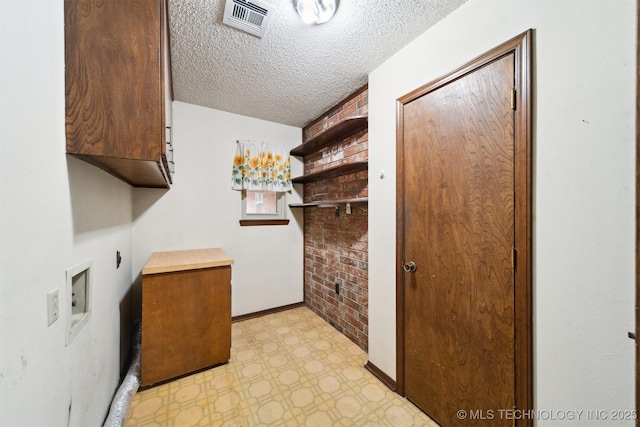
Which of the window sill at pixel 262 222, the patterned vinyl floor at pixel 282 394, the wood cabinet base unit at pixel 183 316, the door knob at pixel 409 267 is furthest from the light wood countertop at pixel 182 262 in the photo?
the door knob at pixel 409 267

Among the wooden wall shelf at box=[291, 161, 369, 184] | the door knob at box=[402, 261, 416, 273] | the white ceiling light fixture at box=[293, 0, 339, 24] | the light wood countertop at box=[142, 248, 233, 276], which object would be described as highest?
the white ceiling light fixture at box=[293, 0, 339, 24]

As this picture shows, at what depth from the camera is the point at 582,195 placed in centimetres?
95

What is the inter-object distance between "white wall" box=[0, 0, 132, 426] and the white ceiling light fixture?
104 cm

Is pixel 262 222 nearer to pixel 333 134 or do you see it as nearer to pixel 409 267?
pixel 333 134

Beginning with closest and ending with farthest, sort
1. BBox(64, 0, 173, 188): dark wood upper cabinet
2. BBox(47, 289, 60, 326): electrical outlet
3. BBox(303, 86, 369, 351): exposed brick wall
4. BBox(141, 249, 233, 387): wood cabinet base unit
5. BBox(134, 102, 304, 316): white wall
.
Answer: BBox(47, 289, 60, 326): electrical outlet
BBox(64, 0, 173, 188): dark wood upper cabinet
BBox(141, 249, 233, 387): wood cabinet base unit
BBox(303, 86, 369, 351): exposed brick wall
BBox(134, 102, 304, 316): white wall

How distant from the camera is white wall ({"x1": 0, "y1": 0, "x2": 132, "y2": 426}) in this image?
1.90 ft

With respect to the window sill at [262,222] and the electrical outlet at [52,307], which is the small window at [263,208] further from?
the electrical outlet at [52,307]

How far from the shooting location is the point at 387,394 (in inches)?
66.8

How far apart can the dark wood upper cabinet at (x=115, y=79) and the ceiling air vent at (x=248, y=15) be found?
1.25 ft

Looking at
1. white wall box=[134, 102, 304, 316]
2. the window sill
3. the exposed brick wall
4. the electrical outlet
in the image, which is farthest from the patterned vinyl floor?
the window sill

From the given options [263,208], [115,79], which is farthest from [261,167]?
[115,79]

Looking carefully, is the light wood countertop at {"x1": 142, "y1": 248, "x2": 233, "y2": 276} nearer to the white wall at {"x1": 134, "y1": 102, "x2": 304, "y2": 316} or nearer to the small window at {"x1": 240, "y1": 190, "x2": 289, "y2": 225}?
the white wall at {"x1": 134, "y1": 102, "x2": 304, "y2": 316}

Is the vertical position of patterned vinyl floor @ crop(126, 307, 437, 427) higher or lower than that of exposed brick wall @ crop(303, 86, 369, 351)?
lower

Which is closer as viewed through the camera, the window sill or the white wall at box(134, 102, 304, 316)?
the white wall at box(134, 102, 304, 316)
